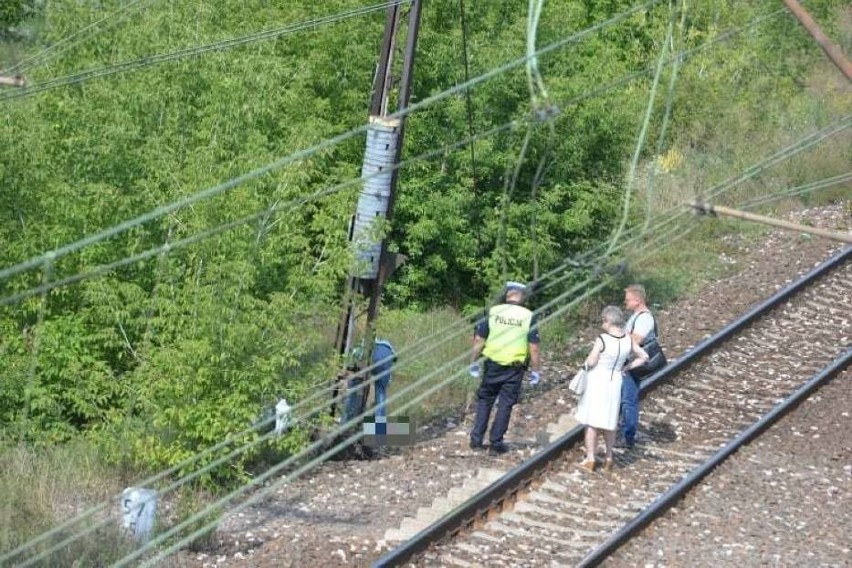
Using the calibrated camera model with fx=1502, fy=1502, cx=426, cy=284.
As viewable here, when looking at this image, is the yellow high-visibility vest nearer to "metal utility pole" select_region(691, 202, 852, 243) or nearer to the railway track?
the railway track

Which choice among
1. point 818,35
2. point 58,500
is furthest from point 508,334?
point 818,35

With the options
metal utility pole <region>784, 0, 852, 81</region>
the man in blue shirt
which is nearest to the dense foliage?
the man in blue shirt

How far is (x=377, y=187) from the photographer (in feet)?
48.1

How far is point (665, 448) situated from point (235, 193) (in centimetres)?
490

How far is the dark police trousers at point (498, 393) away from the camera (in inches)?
562

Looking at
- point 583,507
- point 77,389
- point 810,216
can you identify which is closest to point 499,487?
point 583,507

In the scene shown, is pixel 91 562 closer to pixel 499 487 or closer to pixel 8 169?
pixel 499 487

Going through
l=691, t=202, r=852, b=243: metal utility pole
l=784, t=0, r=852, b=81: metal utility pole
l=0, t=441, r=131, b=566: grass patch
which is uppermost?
l=784, t=0, r=852, b=81: metal utility pole

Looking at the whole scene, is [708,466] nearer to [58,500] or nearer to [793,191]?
[793,191]

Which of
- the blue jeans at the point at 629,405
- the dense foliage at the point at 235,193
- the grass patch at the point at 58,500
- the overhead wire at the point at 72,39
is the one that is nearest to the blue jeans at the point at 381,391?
the dense foliage at the point at 235,193

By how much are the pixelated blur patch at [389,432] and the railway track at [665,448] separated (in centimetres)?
156

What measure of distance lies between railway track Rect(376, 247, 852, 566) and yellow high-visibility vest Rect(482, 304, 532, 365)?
Answer: 0.97 meters

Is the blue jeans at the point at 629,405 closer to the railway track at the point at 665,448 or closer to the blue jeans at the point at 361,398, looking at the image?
the railway track at the point at 665,448

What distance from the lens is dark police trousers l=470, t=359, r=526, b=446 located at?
1428 centimetres
